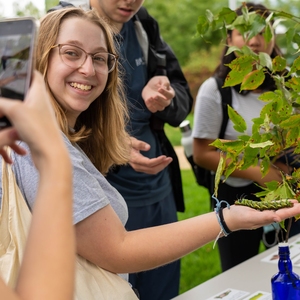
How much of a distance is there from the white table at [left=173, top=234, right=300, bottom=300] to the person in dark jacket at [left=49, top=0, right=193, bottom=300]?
17.5 inches

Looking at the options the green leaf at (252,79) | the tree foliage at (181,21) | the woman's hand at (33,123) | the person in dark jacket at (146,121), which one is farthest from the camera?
the tree foliage at (181,21)

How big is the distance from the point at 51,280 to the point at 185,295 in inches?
34.7

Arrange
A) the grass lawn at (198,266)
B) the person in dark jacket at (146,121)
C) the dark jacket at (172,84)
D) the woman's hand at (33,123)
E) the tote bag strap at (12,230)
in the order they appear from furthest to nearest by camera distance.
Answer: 1. the grass lawn at (198,266)
2. the dark jacket at (172,84)
3. the person in dark jacket at (146,121)
4. the tote bag strap at (12,230)
5. the woman's hand at (33,123)

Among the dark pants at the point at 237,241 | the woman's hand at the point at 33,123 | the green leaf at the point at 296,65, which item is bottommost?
the dark pants at the point at 237,241

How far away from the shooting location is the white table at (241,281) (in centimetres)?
155

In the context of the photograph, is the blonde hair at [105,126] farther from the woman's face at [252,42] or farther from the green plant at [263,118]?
the woman's face at [252,42]

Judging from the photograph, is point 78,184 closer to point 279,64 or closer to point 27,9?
point 279,64

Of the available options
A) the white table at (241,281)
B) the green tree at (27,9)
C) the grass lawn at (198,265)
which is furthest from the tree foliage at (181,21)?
the white table at (241,281)

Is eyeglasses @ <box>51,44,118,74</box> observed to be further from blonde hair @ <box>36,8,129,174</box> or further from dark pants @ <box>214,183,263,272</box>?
dark pants @ <box>214,183,263,272</box>

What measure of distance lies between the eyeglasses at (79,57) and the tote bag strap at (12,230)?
413 mm

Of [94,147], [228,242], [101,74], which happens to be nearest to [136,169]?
[94,147]

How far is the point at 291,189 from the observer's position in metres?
1.30

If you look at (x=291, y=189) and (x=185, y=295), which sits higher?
(x=291, y=189)

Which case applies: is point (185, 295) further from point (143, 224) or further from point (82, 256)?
point (143, 224)
